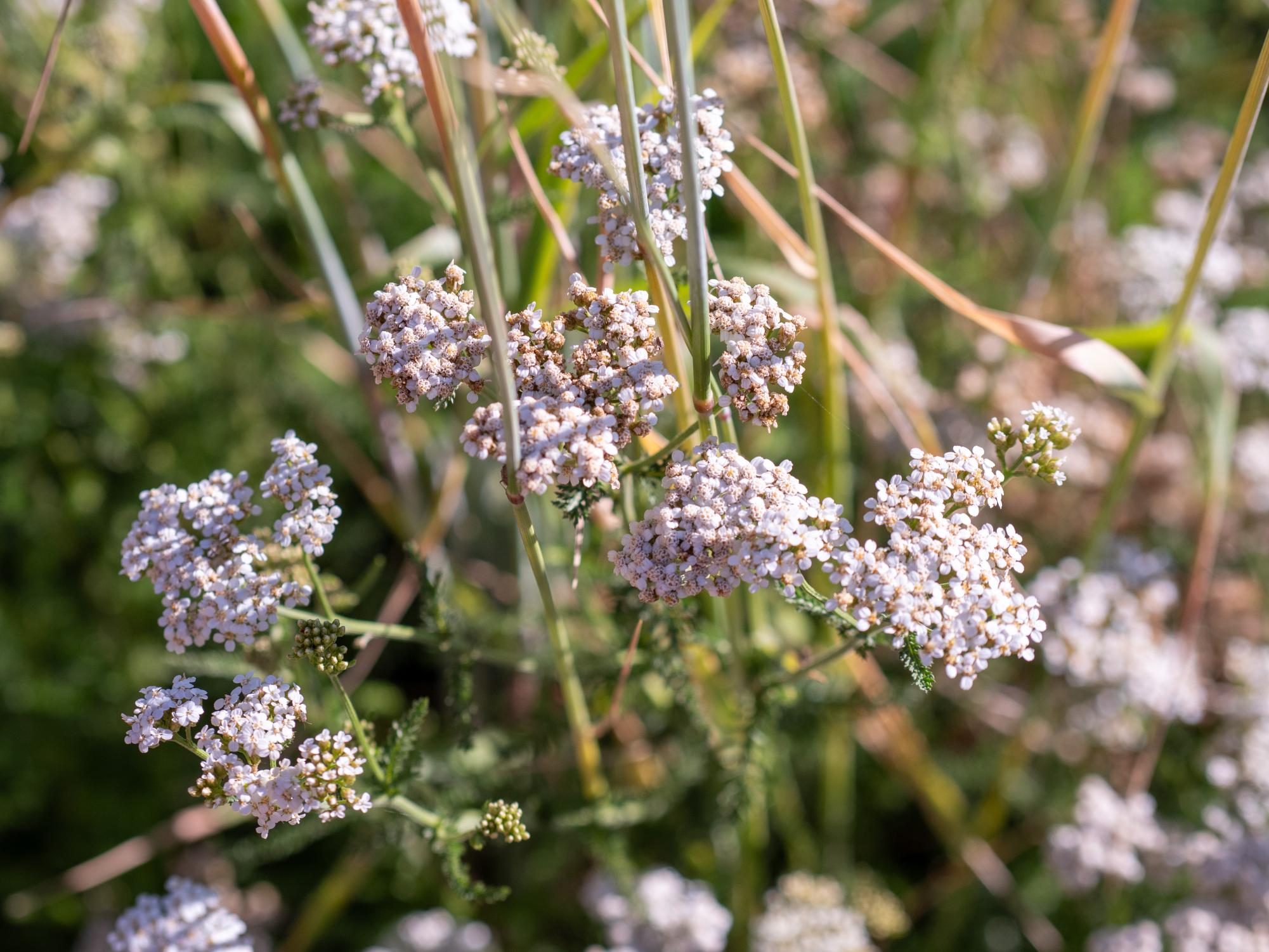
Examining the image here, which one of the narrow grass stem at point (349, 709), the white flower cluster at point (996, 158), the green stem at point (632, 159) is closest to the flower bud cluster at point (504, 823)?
the narrow grass stem at point (349, 709)

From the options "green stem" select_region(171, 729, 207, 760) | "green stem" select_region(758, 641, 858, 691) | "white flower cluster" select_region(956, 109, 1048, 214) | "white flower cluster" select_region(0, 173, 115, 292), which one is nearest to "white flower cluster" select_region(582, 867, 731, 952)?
"green stem" select_region(758, 641, 858, 691)

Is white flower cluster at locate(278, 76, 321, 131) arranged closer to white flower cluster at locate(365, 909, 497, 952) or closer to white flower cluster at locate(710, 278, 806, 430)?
white flower cluster at locate(710, 278, 806, 430)

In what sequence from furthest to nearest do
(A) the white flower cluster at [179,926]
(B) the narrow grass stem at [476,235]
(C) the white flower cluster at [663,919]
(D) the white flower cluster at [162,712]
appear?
(C) the white flower cluster at [663,919] < (A) the white flower cluster at [179,926] < (D) the white flower cluster at [162,712] < (B) the narrow grass stem at [476,235]

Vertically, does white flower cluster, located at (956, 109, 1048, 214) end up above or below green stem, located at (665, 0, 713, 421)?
above

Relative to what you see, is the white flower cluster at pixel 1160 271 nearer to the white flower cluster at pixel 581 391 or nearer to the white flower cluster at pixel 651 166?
the white flower cluster at pixel 651 166

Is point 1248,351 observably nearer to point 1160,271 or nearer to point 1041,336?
point 1160,271

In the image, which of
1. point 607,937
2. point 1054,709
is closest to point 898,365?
point 1054,709
